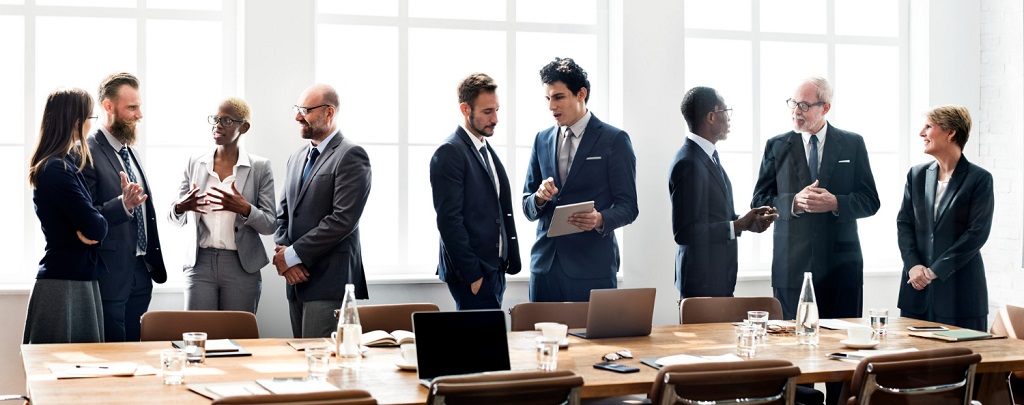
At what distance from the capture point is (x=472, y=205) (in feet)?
17.3

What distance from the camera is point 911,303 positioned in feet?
19.3

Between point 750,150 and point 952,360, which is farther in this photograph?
point 750,150

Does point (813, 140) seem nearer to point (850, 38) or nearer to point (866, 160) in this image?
point (866, 160)

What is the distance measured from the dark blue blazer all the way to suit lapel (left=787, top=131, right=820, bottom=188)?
13.1 ft

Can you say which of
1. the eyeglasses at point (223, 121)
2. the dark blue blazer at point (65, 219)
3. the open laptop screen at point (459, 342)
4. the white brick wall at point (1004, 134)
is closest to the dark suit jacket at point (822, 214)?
the white brick wall at point (1004, 134)

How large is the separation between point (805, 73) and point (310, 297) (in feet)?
11.8

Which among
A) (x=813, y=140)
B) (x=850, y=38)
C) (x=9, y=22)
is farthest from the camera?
(x=850, y=38)

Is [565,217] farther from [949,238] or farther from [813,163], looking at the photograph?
[949,238]

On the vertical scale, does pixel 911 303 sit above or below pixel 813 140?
below

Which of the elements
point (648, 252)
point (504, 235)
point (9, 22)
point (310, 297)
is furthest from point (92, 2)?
point (648, 252)

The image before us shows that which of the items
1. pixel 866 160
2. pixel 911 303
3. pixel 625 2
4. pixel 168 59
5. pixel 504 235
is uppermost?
pixel 625 2

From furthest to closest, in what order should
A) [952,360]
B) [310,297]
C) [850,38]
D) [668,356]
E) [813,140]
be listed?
[850,38] → [813,140] → [310,297] → [668,356] → [952,360]

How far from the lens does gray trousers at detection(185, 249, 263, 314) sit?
5270 millimetres

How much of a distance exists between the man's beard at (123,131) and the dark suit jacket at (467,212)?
1509 millimetres
